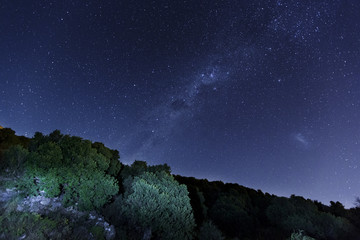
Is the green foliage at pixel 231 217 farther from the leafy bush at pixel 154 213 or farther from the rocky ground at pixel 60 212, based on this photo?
the rocky ground at pixel 60 212

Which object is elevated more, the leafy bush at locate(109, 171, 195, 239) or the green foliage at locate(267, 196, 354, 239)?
the green foliage at locate(267, 196, 354, 239)

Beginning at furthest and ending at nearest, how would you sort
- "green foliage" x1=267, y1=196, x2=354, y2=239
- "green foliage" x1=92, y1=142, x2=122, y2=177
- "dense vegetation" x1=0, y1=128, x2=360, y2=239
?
"green foliage" x1=267, y1=196, x2=354, y2=239 → "green foliage" x1=92, y1=142, x2=122, y2=177 → "dense vegetation" x1=0, y1=128, x2=360, y2=239

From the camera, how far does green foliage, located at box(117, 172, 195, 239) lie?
14492 mm

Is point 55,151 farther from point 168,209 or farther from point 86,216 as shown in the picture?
point 168,209

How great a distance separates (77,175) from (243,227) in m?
18.7

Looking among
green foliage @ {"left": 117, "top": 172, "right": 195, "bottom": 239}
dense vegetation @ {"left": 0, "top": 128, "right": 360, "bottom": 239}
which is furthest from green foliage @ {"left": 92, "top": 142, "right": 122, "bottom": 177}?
green foliage @ {"left": 117, "top": 172, "right": 195, "bottom": 239}

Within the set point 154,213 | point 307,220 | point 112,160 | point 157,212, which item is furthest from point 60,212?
point 307,220

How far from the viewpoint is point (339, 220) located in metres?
23.3

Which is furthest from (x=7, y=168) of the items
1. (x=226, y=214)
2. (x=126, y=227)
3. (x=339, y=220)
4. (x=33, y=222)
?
(x=339, y=220)

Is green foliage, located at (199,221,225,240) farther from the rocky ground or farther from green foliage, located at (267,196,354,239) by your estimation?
green foliage, located at (267,196,354,239)

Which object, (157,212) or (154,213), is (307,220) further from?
(154,213)

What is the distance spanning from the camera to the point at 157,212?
14.9m

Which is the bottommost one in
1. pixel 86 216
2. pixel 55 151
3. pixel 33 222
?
pixel 33 222

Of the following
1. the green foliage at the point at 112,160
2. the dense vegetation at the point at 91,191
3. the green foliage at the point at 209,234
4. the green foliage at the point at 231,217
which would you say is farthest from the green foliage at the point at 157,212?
the green foliage at the point at 231,217
